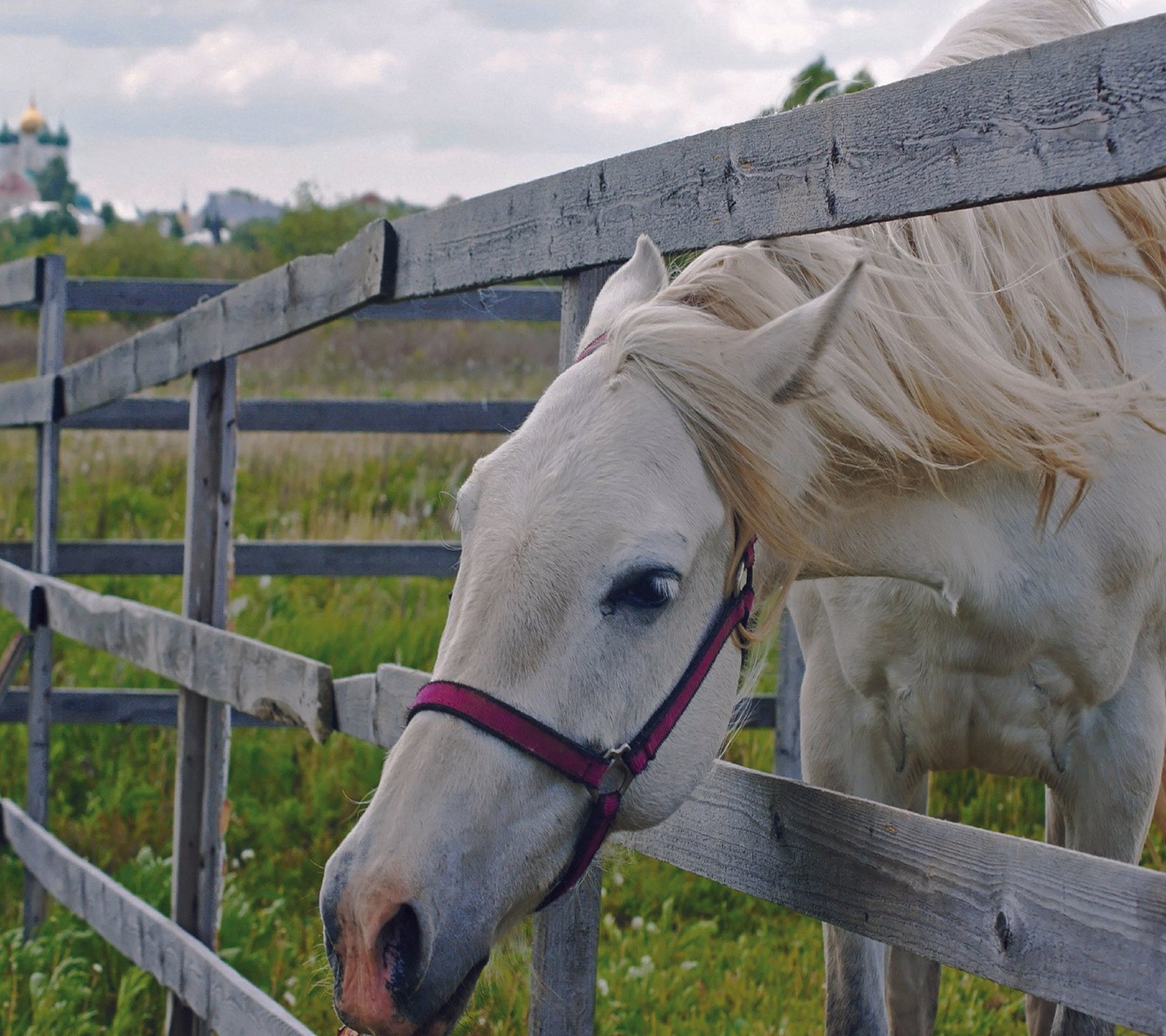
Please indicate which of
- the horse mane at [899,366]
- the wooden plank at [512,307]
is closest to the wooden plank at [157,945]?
the horse mane at [899,366]

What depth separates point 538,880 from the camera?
1.50m

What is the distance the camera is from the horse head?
1.38 metres

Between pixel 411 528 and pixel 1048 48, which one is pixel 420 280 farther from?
pixel 411 528

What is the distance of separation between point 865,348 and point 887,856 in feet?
2.32

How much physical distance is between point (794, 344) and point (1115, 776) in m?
1.18

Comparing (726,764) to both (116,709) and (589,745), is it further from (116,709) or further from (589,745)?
(116,709)

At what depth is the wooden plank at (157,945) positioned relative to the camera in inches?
105

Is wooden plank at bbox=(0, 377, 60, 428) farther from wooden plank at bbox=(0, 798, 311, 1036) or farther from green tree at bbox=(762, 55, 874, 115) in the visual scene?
green tree at bbox=(762, 55, 874, 115)

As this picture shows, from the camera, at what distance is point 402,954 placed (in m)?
1.36

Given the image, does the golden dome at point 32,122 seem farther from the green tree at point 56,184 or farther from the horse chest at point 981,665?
the horse chest at point 981,665

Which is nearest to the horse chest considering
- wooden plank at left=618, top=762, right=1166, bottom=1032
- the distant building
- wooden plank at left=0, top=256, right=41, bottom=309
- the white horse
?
the white horse

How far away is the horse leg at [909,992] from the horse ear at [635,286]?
186 cm

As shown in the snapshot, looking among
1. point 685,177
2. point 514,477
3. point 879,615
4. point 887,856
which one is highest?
point 685,177

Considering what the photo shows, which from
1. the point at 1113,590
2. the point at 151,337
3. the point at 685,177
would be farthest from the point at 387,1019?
the point at 151,337
